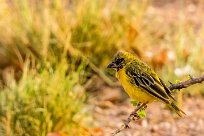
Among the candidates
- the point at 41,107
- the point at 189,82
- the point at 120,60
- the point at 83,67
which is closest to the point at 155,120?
the point at 83,67

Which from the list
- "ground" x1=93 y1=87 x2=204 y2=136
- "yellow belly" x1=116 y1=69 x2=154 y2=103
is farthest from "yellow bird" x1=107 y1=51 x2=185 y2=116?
"ground" x1=93 y1=87 x2=204 y2=136

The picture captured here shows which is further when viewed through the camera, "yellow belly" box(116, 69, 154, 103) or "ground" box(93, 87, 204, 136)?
"ground" box(93, 87, 204, 136)

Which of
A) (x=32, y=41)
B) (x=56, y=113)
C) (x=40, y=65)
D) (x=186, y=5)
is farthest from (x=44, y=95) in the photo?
(x=186, y=5)

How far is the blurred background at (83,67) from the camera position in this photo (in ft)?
18.2

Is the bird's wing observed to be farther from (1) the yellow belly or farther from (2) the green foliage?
(2) the green foliage

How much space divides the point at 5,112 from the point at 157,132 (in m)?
1.46

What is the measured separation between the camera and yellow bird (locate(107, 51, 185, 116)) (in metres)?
2.77

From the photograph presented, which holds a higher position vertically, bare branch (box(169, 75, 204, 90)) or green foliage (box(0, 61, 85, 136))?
green foliage (box(0, 61, 85, 136))

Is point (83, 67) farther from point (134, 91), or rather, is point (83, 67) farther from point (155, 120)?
point (134, 91)

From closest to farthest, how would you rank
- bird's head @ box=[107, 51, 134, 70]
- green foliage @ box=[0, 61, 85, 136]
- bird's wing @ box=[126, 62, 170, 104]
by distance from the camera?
bird's wing @ box=[126, 62, 170, 104] → bird's head @ box=[107, 51, 134, 70] → green foliage @ box=[0, 61, 85, 136]

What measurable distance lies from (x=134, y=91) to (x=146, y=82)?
0.25 ft

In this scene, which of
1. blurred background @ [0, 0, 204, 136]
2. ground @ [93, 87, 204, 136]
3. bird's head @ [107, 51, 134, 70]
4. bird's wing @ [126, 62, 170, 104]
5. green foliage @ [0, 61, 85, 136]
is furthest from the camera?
ground @ [93, 87, 204, 136]

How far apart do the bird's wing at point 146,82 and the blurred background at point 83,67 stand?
2507mm

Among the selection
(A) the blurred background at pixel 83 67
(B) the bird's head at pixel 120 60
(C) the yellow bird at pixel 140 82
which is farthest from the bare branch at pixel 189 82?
(A) the blurred background at pixel 83 67
